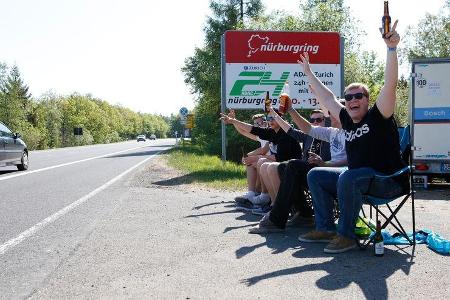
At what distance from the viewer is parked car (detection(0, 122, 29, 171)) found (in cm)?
1486

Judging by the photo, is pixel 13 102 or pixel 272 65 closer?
pixel 272 65

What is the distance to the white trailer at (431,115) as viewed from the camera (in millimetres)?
10562

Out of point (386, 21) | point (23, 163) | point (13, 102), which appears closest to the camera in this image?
point (386, 21)

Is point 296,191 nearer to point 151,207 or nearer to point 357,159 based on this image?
point 357,159

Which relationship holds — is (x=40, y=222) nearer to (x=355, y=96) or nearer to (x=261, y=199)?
(x=261, y=199)

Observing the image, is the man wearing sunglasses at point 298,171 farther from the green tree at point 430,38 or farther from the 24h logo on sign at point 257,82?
the green tree at point 430,38

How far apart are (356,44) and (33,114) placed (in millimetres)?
60833

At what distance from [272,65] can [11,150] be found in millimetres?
8629

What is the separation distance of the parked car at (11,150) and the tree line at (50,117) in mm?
50110

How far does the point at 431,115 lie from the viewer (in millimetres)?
10656

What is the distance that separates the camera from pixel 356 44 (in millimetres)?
34906

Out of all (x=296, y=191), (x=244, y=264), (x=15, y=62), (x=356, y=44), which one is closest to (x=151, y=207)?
(x=296, y=191)

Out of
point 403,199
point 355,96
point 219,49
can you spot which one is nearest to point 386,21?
point 355,96

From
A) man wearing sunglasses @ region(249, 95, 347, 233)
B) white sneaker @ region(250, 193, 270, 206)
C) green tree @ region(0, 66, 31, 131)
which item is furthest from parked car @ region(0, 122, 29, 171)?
green tree @ region(0, 66, 31, 131)
